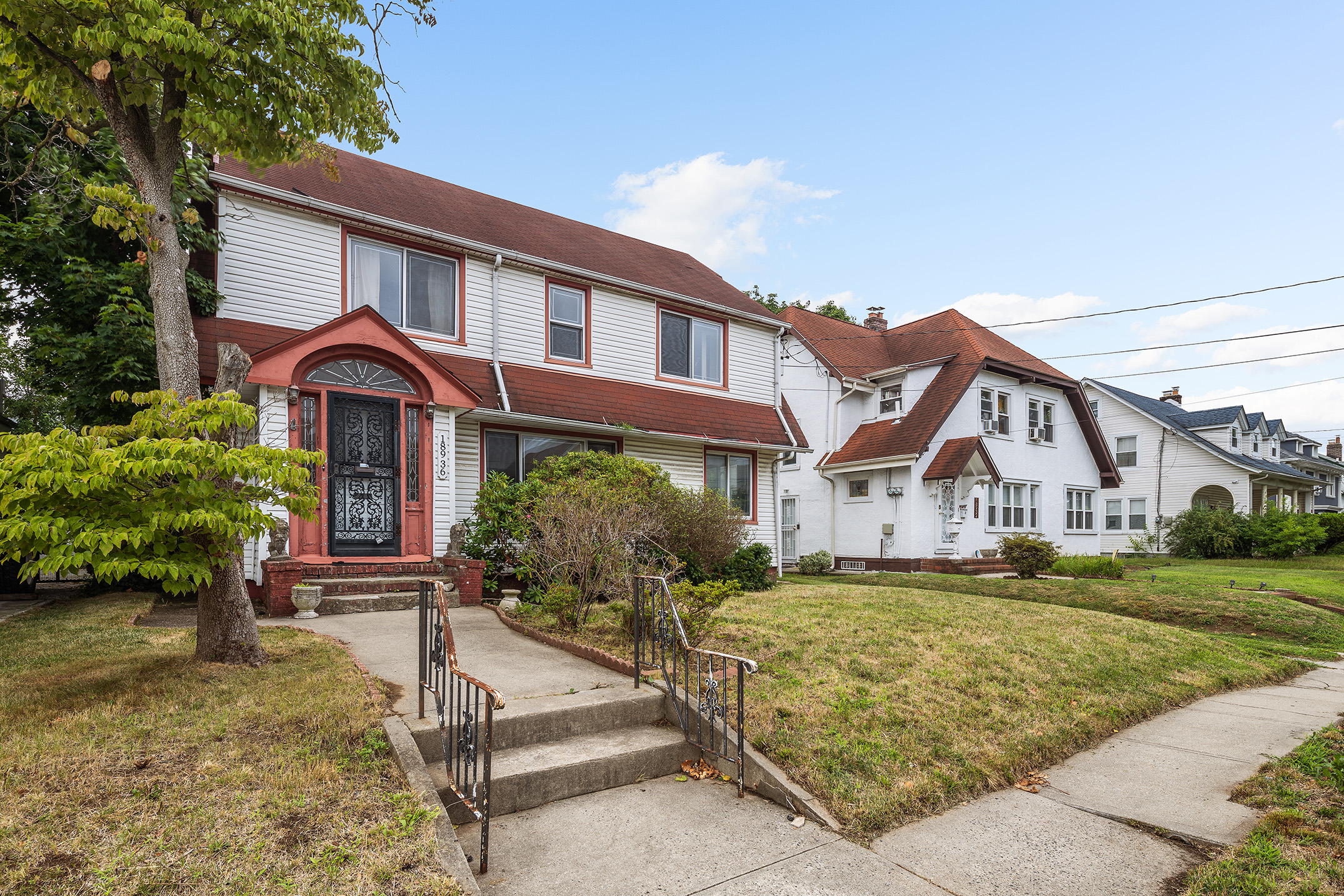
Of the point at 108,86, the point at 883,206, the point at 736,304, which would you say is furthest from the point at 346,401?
the point at 883,206

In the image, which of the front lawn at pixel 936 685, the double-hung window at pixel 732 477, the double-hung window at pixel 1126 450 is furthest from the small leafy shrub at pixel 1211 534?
the front lawn at pixel 936 685

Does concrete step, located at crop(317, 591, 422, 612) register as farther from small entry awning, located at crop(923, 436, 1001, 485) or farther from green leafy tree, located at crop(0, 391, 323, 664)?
small entry awning, located at crop(923, 436, 1001, 485)

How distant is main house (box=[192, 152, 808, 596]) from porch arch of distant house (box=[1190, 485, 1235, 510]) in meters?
24.0

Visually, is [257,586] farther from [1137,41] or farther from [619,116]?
[1137,41]

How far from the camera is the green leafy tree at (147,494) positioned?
4160mm

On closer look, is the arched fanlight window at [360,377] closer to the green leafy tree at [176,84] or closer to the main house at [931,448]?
the green leafy tree at [176,84]

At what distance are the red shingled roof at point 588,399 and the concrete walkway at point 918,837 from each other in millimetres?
7049

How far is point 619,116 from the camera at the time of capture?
1441 centimetres

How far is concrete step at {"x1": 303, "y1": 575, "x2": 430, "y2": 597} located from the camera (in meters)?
9.48

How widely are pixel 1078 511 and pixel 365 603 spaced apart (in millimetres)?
23962

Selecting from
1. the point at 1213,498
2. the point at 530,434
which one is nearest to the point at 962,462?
the point at 530,434

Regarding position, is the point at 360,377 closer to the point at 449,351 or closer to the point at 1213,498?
the point at 449,351

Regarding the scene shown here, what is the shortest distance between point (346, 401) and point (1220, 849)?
34.5ft

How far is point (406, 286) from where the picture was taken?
12242 mm
